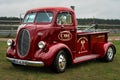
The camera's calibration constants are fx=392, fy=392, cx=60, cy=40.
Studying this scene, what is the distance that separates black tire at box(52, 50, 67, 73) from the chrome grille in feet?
3.19

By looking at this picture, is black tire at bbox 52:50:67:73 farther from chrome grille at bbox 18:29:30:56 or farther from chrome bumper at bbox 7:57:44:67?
chrome grille at bbox 18:29:30:56

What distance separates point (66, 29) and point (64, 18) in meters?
0.40

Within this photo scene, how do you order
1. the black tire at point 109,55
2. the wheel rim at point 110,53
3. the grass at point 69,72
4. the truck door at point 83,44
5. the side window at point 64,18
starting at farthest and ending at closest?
1. the wheel rim at point 110,53
2. the black tire at point 109,55
3. the truck door at point 83,44
4. the side window at point 64,18
5. the grass at point 69,72

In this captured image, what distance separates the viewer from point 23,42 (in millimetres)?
12328

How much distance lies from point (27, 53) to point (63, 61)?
1180 mm

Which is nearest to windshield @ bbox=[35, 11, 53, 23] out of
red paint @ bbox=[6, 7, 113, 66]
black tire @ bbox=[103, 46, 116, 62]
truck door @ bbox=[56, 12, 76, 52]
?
red paint @ bbox=[6, 7, 113, 66]

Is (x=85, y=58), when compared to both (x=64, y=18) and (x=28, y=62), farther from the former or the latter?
(x=28, y=62)

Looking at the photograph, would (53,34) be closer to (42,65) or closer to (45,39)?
(45,39)

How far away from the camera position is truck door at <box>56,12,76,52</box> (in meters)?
12.8

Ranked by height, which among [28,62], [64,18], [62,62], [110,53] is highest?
[64,18]

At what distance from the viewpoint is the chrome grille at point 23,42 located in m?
12.2

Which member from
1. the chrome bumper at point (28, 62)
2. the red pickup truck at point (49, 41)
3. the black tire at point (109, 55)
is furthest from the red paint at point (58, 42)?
the black tire at point (109, 55)

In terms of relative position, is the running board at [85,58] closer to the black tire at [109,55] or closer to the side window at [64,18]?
the black tire at [109,55]

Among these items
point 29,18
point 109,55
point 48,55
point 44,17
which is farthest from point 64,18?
point 109,55
